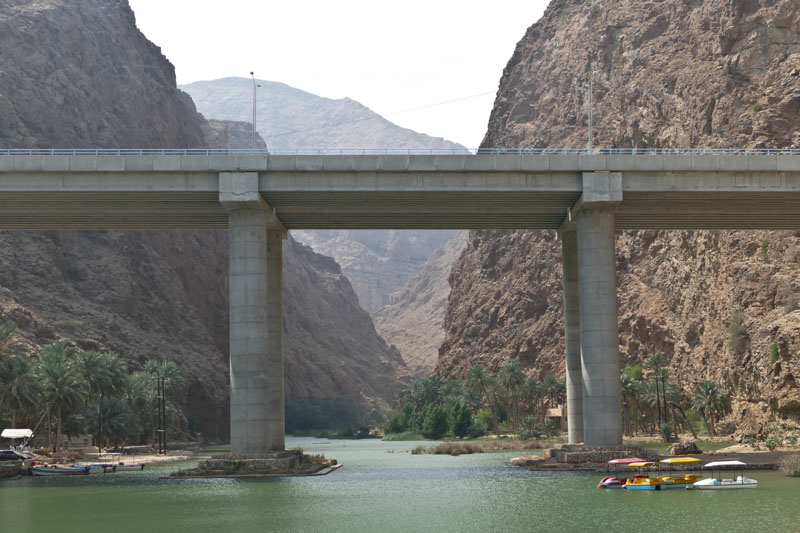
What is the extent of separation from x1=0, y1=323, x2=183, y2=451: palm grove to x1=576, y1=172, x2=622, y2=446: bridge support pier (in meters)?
44.8

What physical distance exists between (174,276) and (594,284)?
128 meters

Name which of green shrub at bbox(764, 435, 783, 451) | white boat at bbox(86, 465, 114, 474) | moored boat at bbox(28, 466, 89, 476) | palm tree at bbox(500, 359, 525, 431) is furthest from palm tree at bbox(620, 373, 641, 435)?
moored boat at bbox(28, 466, 89, 476)

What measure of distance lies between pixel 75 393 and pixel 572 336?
139ft

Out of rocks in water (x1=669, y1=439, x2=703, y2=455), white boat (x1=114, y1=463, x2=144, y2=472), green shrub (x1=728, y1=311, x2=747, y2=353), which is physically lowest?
white boat (x1=114, y1=463, x2=144, y2=472)

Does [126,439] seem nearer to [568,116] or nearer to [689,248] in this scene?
[689,248]

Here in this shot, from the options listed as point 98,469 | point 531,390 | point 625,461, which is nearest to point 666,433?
point 531,390

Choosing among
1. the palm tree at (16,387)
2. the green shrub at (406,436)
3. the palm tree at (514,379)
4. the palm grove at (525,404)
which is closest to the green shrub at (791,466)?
the palm grove at (525,404)

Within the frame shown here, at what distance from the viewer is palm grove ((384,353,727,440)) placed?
104 m

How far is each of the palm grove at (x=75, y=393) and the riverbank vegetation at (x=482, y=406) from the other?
3843cm

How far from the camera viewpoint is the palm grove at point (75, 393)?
255ft

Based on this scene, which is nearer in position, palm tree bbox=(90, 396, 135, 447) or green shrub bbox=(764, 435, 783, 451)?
green shrub bbox=(764, 435, 783, 451)

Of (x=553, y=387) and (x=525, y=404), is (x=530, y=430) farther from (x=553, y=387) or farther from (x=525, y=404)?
(x=525, y=404)

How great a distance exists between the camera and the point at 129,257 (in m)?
164

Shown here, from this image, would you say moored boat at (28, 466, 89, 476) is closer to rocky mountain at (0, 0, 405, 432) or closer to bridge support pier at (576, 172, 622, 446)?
bridge support pier at (576, 172, 622, 446)
